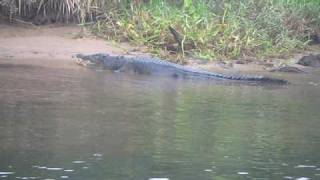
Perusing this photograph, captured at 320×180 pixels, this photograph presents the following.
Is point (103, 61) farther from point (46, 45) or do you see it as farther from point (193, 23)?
point (193, 23)

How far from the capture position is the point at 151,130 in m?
7.23

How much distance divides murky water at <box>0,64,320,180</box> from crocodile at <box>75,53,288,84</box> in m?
0.45

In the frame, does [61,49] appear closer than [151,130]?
No

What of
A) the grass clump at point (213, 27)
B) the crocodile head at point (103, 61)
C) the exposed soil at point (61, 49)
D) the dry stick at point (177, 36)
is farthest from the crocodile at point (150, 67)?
the grass clump at point (213, 27)

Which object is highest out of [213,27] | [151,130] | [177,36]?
[213,27]

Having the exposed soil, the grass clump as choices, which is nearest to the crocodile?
the exposed soil

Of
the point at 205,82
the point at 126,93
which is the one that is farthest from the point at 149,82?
the point at 126,93

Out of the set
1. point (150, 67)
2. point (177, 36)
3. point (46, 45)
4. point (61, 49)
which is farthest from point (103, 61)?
point (177, 36)

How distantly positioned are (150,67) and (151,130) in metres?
4.81

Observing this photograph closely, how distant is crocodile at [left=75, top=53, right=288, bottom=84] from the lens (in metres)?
11.3

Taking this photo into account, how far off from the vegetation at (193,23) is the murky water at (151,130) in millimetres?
2666

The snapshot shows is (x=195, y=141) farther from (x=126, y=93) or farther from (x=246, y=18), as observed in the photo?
(x=246, y=18)

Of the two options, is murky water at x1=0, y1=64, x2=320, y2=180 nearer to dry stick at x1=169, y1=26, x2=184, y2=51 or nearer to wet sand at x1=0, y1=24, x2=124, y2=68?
wet sand at x1=0, y1=24, x2=124, y2=68

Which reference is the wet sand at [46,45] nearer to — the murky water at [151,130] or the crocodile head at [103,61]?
the crocodile head at [103,61]
